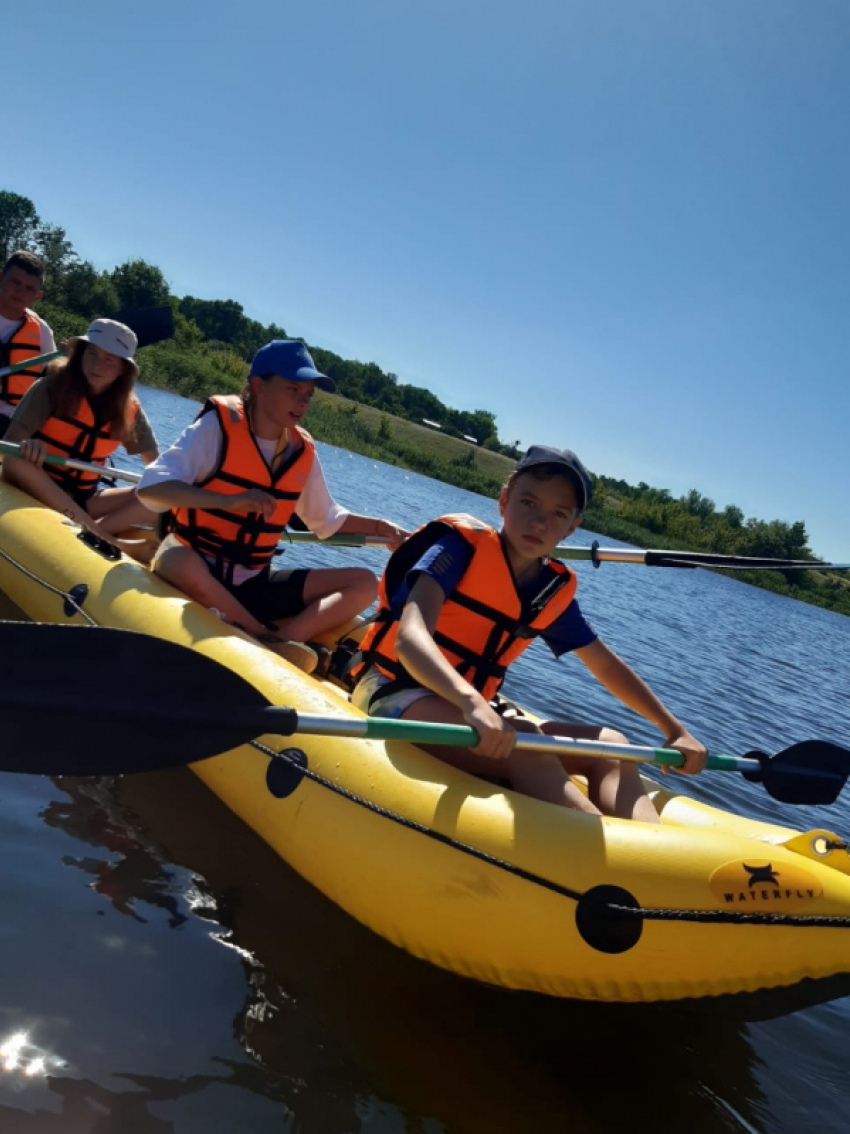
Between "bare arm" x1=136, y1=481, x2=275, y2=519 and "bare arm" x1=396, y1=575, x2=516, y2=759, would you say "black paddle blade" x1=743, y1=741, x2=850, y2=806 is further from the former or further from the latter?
"bare arm" x1=136, y1=481, x2=275, y2=519

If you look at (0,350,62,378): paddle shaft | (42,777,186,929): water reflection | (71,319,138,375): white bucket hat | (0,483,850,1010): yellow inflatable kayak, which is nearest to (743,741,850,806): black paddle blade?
(0,483,850,1010): yellow inflatable kayak

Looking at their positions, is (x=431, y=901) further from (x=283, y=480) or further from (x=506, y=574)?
(x=283, y=480)

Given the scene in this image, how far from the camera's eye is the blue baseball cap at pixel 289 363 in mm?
3150

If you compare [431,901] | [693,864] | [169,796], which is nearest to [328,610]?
[169,796]

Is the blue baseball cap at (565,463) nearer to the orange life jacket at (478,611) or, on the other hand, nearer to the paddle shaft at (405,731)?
the orange life jacket at (478,611)

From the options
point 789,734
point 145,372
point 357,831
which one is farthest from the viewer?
point 145,372

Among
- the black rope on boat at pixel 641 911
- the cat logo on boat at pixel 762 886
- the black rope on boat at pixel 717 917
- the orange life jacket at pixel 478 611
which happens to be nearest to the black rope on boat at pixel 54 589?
the orange life jacket at pixel 478 611

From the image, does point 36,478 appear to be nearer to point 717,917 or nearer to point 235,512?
point 235,512

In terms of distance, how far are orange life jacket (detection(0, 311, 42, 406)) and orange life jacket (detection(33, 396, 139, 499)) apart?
1.12 metres

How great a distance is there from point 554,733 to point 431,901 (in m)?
0.78

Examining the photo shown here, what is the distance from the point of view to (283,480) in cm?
341

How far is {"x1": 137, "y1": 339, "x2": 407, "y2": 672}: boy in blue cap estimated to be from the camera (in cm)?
315

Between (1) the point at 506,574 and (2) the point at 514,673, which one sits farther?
(2) the point at 514,673

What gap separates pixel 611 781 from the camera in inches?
98.1
